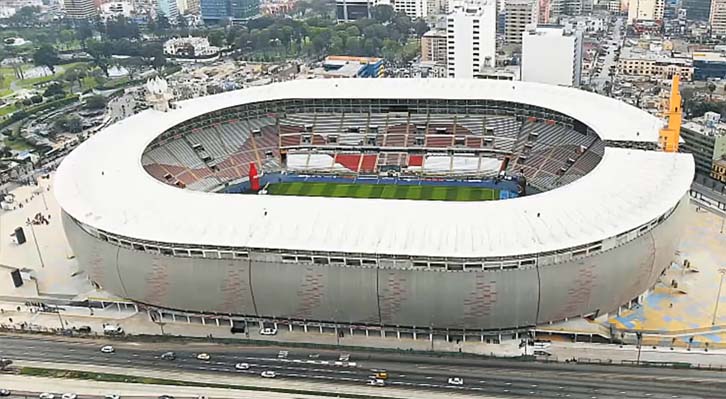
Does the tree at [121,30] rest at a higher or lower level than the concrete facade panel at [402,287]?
higher

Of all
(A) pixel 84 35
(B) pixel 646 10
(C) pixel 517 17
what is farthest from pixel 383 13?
(A) pixel 84 35

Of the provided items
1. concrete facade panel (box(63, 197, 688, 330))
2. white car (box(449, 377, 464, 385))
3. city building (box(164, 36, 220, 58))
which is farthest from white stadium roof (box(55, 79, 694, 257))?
city building (box(164, 36, 220, 58))

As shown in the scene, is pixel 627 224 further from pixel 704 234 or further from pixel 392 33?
pixel 392 33

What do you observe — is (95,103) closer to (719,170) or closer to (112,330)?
(112,330)

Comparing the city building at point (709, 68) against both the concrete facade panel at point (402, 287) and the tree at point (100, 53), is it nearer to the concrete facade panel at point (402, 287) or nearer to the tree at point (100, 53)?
the concrete facade panel at point (402, 287)

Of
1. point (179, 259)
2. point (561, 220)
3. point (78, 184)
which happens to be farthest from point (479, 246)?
point (78, 184)

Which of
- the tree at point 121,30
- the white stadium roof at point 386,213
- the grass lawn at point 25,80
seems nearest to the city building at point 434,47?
the white stadium roof at point 386,213
